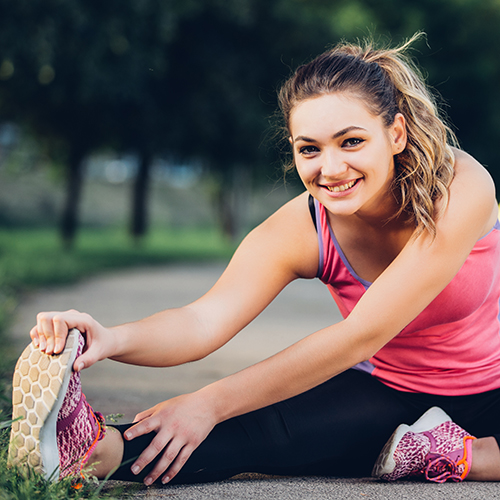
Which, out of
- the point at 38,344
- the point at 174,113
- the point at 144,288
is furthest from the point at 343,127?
the point at 174,113

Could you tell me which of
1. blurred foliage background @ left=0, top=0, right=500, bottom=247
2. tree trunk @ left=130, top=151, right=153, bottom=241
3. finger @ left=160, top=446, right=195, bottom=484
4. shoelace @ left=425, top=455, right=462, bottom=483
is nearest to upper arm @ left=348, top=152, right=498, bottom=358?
shoelace @ left=425, top=455, right=462, bottom=483

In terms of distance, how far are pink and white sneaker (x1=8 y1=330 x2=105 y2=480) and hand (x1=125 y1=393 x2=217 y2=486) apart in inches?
7.4

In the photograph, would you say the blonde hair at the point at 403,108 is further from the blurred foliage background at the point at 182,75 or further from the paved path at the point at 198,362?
the blurred foliage background at the point at 182,75

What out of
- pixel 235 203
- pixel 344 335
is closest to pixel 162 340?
pixel 344 335

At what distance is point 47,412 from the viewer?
1.68m

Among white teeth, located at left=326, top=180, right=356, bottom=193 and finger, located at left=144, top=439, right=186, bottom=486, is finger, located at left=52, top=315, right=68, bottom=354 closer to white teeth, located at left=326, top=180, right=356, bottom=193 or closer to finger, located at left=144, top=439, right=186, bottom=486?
finger, located at left=144, top=439, right=186, bottom=486

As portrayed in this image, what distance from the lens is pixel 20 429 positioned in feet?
5.61

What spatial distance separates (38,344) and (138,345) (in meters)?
0.28

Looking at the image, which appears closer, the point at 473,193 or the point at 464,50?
the point at 473,193

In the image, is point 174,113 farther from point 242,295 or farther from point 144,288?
point 242,295

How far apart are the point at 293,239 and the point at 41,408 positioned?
91 centimetres

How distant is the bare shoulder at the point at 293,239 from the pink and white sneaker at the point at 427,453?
1.89ft

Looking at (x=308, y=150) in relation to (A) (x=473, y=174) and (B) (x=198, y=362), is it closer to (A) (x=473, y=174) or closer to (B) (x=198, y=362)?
A: (A) (x=473, y=174)

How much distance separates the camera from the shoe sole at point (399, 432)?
202 centimetres
